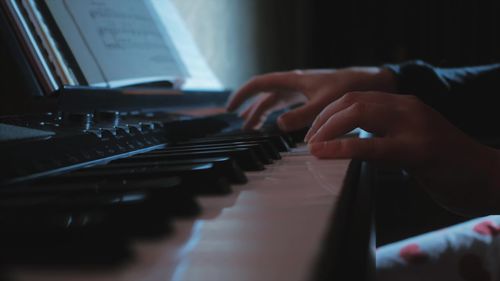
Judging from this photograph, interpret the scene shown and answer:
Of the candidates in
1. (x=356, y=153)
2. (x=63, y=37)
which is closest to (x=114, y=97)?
(x=63, y=37)

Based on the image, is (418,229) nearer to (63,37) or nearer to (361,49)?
(361,49)

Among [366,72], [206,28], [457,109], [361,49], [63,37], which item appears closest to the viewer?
[63,37]

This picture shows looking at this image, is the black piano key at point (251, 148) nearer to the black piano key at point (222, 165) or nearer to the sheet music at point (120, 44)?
the black piano key at point (222, 165)

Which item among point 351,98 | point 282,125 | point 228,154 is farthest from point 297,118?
point 228,154

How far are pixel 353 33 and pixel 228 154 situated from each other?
3086mm

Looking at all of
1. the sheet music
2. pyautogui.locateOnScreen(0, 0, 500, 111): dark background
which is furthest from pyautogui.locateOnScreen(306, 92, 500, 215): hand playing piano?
pyautogui.locateOnScreen(0, 0, 500, 111): dark background

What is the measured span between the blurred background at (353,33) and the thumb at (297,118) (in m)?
1.58

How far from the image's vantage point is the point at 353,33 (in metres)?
3.44

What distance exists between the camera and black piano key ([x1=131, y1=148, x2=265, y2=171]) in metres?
0.54

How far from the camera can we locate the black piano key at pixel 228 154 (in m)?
0.54

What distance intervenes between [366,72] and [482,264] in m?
0.48

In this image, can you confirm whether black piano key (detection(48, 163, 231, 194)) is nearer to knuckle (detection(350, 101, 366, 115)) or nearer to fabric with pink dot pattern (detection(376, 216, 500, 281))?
knuckle (detection(350, 101, 366, 115))

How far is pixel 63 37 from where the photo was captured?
804 mm

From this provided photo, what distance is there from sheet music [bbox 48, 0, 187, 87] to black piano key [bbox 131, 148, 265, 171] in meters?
0.34
